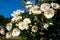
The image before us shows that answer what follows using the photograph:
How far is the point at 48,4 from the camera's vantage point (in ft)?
14.7

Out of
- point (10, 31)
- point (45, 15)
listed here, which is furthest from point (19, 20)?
point (45, 15)

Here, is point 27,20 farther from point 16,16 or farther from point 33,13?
point 16,16

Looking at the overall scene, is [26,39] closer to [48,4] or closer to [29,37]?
[29,37]

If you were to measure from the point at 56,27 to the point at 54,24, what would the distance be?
0.07 meters

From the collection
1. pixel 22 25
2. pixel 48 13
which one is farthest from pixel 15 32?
pixel 48 13

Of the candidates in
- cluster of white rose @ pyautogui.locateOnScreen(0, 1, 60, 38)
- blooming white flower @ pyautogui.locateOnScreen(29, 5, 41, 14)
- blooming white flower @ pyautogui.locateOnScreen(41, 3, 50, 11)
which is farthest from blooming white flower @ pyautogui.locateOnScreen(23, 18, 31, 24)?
blooming white flower @ pyautogui.locateOnScreen(41, 3, 50, 11)

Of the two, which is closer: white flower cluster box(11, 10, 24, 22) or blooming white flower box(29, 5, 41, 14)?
blooming white flower box(29, 5, 41, 14)

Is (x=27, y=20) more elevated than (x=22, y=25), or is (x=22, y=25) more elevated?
(x=27, y=20)

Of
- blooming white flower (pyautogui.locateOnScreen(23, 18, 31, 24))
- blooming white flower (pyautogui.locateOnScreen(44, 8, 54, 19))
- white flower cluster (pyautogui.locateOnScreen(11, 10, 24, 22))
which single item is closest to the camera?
blooming white flower (pyautogui.locateOnScreen(44, 8, 54, 19))

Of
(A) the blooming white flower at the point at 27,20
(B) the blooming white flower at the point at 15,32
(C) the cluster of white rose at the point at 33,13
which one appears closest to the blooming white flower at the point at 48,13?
(C) the cluster of white rose at the point at 33,13

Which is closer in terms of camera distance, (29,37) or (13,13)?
(29,37)

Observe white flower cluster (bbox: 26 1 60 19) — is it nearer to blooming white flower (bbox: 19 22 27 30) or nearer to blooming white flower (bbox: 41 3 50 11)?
blooming white flower (bbox: 41 3 50 11)

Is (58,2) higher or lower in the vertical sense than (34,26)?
higher

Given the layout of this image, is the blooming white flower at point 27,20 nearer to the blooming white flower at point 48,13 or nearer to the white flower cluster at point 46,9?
the white flower cluster at point 46,9
